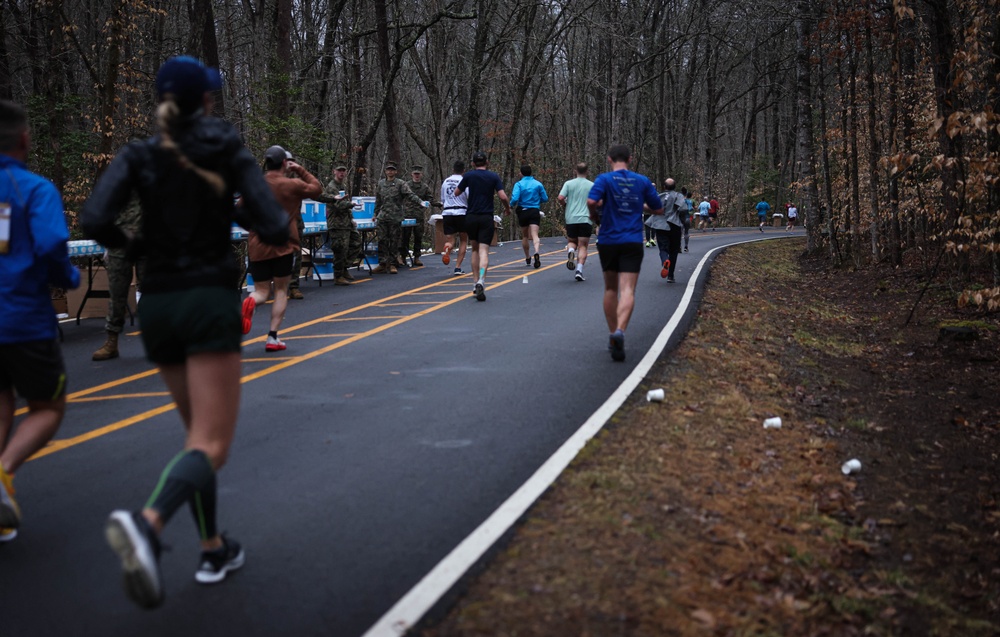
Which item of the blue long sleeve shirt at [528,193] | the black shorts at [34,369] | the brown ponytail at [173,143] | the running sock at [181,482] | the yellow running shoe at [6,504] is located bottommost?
the yellow running shoe at [6,504]

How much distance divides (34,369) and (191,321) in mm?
1532

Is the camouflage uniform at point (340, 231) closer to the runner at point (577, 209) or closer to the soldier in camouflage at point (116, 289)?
the runner at point (577, 209)

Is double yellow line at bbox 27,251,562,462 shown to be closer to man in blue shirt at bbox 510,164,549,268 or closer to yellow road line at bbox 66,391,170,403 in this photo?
yellow road line at bbox 66,391,170,403

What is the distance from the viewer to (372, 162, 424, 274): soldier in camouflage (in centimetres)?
1944

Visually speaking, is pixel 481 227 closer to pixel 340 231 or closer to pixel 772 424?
pixel 340 231

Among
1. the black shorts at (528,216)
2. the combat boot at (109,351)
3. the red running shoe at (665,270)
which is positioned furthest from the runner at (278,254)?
the black shorts at (528,216)

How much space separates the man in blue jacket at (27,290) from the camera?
189 inches

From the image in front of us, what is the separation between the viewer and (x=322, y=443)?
6859 mm

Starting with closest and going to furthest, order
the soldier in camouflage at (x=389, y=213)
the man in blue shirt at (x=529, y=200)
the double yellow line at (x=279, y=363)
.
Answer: the double yellow line at (x=279, y=363) < the soldier in camouflage at (x=389, y=213) < the man in blue shirt at (x=529, y=200)

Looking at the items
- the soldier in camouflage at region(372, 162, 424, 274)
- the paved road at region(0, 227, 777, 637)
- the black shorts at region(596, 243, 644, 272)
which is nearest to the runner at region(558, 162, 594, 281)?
the soldier in camouflage at region(372, 162, 424, 274)

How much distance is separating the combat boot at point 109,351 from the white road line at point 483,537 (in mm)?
5777

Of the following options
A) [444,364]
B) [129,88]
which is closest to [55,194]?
[444,364]

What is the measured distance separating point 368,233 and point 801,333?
10761 millimetres

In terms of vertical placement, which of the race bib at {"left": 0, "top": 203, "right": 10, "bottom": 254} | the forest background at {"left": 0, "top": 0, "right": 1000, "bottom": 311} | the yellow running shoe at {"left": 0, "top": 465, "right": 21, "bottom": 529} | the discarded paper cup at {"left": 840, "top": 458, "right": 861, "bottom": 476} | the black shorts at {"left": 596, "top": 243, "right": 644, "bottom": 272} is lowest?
the discarded paper cup at {"left": 840, "top": 458, "right": 861, "bottom": 476}
